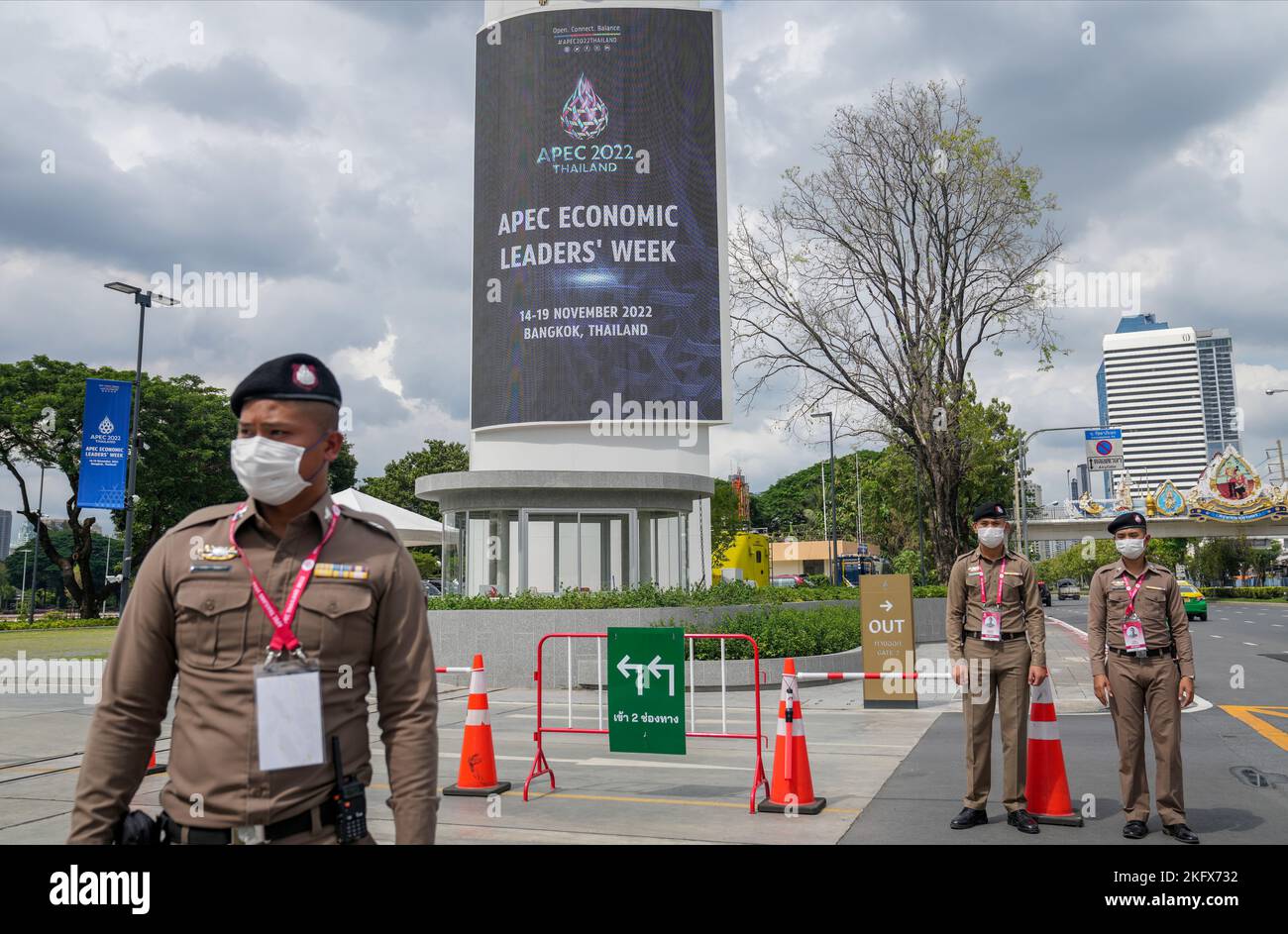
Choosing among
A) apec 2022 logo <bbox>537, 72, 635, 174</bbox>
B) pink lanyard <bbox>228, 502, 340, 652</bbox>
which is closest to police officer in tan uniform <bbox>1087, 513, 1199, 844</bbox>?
pink lanyard <bbox>228, 502, 340, 652</bbox>

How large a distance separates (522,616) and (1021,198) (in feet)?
57.9

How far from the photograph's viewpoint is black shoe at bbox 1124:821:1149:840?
6734 millimetres

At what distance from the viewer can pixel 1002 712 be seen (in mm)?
7418

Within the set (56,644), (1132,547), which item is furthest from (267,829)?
(56,644)

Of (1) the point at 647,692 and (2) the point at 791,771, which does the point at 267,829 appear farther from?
(1) the point at 647,692

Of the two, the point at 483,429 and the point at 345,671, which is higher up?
the point at 483,429

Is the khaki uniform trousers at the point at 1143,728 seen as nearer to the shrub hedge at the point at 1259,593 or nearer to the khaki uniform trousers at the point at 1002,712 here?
the khaki uniform trousers at the point at 1002,712

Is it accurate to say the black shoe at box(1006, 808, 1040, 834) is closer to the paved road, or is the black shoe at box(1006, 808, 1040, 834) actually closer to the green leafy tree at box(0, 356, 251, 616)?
the paved road

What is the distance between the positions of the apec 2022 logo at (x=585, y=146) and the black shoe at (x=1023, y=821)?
2434cm

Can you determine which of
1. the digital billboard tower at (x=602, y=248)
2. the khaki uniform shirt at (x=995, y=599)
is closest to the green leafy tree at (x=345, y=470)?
the digital billboard tower at (x=602, y=248)

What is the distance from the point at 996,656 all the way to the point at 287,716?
599 cm
